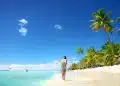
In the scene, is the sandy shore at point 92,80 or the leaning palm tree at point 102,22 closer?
the sandy shore at point 92,80

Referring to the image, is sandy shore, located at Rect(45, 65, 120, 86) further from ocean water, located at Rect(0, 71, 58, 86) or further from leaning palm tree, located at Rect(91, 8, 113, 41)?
leaning palm tree, located at Rect(91, 8, 113, 41)

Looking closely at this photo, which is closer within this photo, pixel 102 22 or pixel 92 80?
pixel 92 80

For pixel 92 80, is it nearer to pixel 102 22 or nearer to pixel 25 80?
pixel 25 80

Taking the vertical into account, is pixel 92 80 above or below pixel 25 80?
below

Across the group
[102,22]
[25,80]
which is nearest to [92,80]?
[25,80]

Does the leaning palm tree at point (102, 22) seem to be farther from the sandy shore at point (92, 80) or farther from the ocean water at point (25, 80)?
the sandy shore at point (92, 80)

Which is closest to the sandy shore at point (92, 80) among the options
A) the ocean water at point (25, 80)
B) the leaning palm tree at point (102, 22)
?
the ocean water at point (25, 80)

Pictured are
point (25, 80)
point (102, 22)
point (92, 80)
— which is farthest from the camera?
point (102, 22)

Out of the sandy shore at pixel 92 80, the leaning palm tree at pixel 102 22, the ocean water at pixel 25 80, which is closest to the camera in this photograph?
the sandy shore at pixel 92 80

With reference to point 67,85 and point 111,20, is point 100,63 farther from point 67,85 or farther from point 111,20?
point 67,85

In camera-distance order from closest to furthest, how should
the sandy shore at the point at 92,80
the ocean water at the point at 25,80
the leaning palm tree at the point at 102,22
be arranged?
the sandy shore at the point at 92,80
the ocean water at the point at 25,80
the leaning palm tree at the point at 102,22

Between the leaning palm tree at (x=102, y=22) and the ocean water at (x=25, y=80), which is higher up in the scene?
the leaning palm tree at (x=102, y=22)

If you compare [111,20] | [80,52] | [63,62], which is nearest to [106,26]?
[111,20]

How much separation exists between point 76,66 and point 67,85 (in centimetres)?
8368
